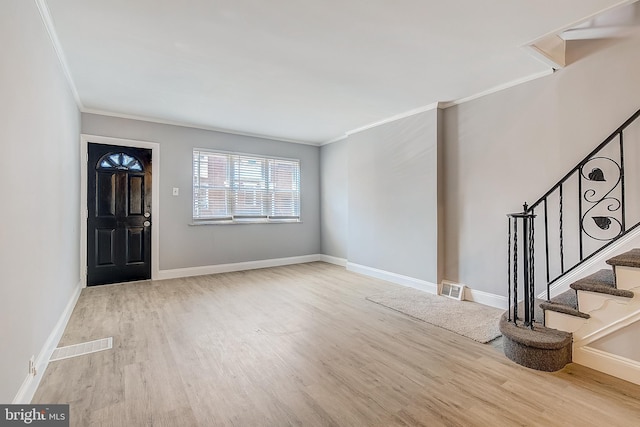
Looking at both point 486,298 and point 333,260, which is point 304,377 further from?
point 333,260

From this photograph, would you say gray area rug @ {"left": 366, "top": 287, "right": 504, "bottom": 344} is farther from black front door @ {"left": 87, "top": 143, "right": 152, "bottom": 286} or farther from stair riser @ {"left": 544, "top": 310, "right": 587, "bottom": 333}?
black front door @ {"left": 87, "top": 143, "right": 152, "bottom": 286}

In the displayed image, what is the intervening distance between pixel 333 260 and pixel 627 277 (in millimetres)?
4645

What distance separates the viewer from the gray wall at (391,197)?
166 inches

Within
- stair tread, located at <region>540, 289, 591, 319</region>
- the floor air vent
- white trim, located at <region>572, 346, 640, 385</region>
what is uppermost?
stair tread, located at <region>540, 289, 591, 319</region>

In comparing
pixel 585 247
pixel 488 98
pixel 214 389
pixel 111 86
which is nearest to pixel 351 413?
pixel 214 389

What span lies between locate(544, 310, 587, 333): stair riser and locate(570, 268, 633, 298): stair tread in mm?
234

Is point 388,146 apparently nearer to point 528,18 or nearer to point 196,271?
point 528,18

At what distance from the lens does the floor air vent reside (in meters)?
2.44

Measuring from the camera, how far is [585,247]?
9.55 feet

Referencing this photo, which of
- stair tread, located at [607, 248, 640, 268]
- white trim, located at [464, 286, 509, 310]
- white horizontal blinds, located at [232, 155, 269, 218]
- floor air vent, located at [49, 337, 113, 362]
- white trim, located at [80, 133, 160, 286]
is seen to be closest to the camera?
stair tread, located at [607, 248, 640, 268]

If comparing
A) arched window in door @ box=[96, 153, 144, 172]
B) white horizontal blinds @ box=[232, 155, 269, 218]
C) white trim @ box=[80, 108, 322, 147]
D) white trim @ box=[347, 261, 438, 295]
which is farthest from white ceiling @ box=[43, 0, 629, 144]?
white trim @ box=[347, 261, 438, 295]

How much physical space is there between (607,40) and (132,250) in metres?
6.31

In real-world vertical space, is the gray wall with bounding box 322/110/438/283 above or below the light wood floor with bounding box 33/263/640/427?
above

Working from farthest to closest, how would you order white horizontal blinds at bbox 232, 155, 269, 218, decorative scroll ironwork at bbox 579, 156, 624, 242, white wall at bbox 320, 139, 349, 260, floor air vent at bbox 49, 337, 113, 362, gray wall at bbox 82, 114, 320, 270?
white wall at bbox 320, 139, 349, 260 → white horizontal blinds at bbox 232, 155, 269, 218 → gray wall at bbox 82, 114, 320, 270 → decorative scroll ironwork at bbox 579, 156, 624, 242 → floor air vent at bbox 49, 337, 113, 362
